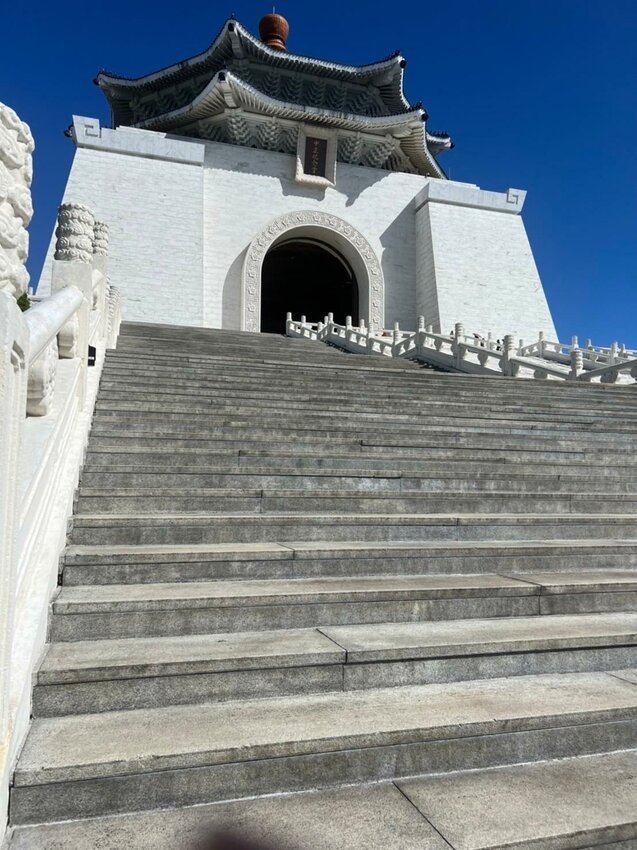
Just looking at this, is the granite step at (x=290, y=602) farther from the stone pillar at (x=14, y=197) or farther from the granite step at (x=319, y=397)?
the granite step at (x=319, y=397)

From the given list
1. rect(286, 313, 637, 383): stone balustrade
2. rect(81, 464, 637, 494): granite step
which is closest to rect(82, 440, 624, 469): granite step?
rect(81, 464, 637, 494): granite step

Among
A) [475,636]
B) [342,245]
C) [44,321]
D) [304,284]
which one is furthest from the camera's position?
[304,284]

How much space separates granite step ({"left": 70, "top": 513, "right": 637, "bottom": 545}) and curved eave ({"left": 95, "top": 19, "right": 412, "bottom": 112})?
20.0 metres

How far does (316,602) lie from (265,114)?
64.1 feet

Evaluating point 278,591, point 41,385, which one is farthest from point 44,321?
point 278,591

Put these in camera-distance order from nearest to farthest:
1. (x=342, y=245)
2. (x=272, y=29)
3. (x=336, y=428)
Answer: (x=336, y=428) < (x=342, y=245) < (x=272, y=29)

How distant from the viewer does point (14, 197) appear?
183cm

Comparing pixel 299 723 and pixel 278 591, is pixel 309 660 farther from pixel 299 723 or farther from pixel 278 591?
pixel 278 591

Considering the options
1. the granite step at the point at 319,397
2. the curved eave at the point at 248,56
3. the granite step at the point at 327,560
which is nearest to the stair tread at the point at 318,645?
the granite step at the point at 327,560

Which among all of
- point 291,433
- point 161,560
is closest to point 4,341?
point 161,560

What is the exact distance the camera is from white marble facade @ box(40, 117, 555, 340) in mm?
17500

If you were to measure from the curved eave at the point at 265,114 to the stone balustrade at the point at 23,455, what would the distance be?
17358 mm

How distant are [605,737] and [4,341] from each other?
2.47m

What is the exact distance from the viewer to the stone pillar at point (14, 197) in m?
1.77
